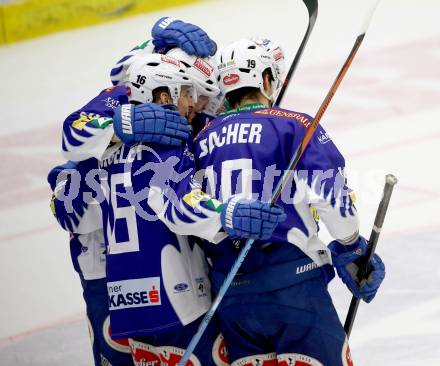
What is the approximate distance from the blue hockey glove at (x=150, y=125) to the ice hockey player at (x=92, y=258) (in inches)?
16.9

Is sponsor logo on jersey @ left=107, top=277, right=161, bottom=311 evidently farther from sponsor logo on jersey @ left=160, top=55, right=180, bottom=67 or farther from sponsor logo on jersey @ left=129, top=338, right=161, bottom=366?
sponsor logo on jersey @ left=160, top=55, right=180, bottom=67

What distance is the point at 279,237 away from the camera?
3449 millimetres

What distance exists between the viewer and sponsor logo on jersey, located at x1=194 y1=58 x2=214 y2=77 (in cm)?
373

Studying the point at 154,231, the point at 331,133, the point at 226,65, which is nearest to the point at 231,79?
the point at 226,65

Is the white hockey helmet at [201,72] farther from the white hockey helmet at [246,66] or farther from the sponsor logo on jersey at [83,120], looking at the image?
the sponsor logo on jersey at [83,120]

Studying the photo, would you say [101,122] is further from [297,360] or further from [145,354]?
[297,360]

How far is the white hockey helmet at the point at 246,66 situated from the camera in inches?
141

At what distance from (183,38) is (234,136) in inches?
18.8

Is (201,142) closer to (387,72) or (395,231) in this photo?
(395,231)

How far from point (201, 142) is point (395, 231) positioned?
8.06 ft

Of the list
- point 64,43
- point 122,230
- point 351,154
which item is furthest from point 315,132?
point 64,43

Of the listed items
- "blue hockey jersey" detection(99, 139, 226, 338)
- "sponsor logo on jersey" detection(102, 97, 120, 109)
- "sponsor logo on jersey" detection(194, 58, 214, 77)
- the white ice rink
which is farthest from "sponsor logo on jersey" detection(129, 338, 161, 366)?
the white ice rink

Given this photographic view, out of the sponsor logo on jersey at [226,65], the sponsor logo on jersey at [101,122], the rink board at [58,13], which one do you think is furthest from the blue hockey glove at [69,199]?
the rink board at [58,13]

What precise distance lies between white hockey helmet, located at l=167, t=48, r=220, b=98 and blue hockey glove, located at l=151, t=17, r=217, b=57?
0.02 m
